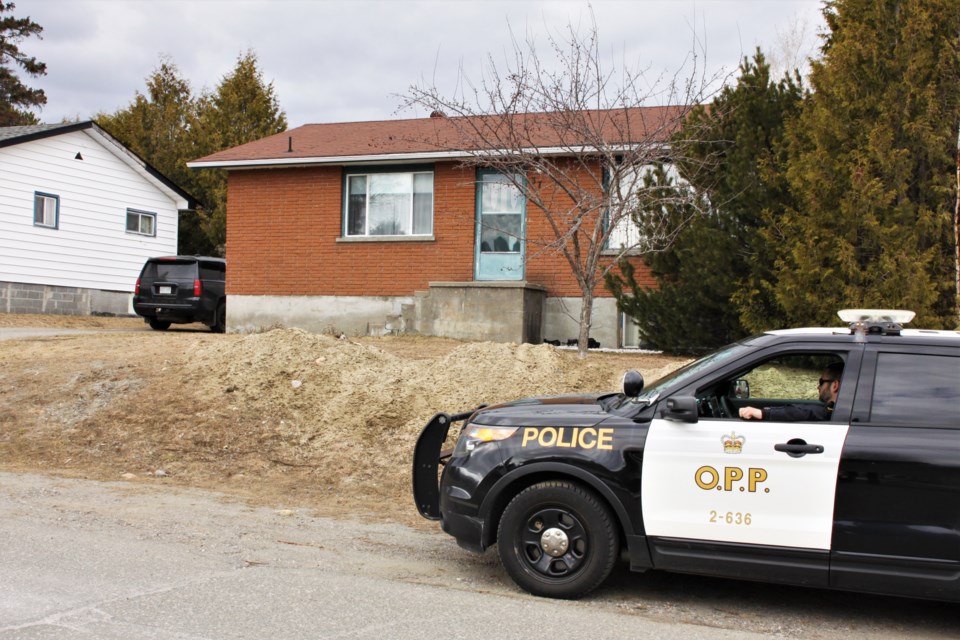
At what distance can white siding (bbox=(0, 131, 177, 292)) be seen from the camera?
2622 cm

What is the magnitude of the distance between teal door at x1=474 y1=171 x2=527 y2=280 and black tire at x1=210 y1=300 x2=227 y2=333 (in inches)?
255

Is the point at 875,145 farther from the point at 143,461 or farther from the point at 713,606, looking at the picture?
the point at 143,461

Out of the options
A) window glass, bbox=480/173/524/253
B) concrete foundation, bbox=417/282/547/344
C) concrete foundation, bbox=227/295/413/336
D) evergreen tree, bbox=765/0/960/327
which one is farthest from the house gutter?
evergreen tree, bbox=765/0/960/327

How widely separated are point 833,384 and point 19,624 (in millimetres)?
4696

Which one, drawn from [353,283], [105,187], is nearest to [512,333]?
[353,283]

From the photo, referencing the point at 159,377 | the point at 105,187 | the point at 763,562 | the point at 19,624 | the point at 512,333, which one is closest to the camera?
the point at 19,624

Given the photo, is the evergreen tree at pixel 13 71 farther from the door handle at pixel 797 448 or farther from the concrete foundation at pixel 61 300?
the door handle at pixel 797 448

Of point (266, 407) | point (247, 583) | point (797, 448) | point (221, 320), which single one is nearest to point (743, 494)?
point (797, 448)

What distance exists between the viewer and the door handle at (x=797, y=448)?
5.09 metres

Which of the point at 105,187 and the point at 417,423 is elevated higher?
the point at 105,187

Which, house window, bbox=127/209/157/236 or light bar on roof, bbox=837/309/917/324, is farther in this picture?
house window, bbox=127/209/157/236

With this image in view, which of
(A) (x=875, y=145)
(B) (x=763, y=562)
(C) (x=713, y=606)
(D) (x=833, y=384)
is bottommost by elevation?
(C) (x=713, y=606)

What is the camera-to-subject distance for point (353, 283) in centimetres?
1994

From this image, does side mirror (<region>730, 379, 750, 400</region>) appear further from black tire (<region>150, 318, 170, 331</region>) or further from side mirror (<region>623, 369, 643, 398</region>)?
black tire (<region>150, 318, 170, 331</region>)
